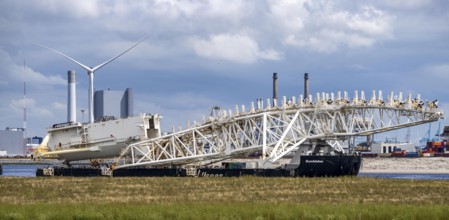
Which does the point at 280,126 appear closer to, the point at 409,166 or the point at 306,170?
the point at 306,170

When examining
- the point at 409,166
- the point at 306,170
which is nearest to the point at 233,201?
the point at 306,170

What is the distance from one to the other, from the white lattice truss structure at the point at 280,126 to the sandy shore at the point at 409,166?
192 ft

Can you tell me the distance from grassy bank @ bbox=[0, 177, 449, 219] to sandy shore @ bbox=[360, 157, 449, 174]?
283 ft

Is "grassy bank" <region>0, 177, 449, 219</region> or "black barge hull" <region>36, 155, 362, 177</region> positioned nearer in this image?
"grassy bank" <region>0, 177, 449, 219</region>

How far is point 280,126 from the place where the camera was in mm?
93938

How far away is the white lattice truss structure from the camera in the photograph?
8888 cm

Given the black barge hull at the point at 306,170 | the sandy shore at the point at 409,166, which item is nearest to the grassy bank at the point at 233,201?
the black barge hull at the point at 306,170

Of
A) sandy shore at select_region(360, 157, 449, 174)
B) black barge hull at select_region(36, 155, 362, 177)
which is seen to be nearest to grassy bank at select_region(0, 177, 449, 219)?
black barge hull at select_region(36, 155, 362, 177)

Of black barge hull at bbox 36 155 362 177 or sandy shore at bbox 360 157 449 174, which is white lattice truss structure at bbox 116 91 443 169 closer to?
black barge hull at bbox 36 155 362 177

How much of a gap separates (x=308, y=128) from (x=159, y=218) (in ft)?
193

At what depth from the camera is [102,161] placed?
120 meters

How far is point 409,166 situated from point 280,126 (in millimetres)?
79330

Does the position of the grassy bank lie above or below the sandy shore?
below

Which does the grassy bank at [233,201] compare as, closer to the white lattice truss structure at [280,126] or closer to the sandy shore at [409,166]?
the white lattice truss structure at [280,126]
